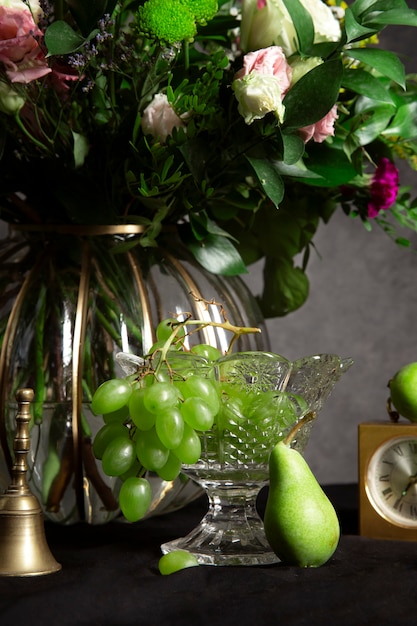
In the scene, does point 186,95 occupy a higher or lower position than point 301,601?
higher

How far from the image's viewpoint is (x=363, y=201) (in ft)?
3.51

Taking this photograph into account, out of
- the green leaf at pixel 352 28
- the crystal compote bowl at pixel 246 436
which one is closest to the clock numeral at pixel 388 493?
the crystal compote bowl at pixel 246 436

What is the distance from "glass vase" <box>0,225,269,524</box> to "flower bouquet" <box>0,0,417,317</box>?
0.04 metres

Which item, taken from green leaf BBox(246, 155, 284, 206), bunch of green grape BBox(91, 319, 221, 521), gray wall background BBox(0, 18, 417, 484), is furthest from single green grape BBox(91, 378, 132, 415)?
gray wall background BBox(0, 18, 417, 484)

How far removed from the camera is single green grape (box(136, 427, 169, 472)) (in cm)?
74

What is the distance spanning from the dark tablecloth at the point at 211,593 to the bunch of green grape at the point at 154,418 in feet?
0.25

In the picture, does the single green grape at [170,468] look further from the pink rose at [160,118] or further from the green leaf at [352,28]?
the green leaf at [352,28]

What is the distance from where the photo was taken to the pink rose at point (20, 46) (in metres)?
0.81

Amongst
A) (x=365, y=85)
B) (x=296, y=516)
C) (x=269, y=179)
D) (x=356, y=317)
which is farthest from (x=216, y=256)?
(x=356, y=317)

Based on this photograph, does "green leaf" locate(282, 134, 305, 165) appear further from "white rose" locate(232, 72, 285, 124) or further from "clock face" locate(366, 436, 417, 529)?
"clock face" locate(366, 436, 417, 529)

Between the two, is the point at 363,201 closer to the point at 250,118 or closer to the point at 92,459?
the point at 250,118

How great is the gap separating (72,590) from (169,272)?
15.6 inches

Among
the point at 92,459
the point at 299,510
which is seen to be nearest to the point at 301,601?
the point at 299,510

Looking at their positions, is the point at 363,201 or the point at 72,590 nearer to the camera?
the point at 72,590
